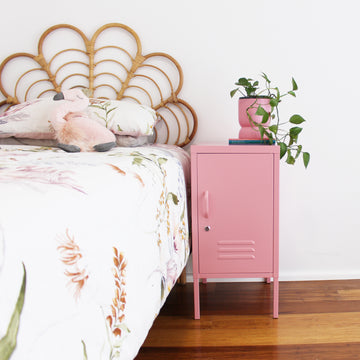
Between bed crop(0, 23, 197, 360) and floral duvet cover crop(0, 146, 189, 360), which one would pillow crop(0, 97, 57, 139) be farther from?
floral duvet cover crop(0, 146, 189, 360)

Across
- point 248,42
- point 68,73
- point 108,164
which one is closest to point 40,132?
point 68,73

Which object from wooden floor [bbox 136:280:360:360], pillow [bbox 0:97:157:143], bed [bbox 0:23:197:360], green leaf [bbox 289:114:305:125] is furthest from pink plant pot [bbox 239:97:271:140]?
wooden floor [bbox 136:280:360:360]

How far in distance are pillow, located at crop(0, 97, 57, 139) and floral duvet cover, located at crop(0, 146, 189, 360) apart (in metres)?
0.62

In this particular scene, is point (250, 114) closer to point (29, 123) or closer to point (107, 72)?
point (107, 72)

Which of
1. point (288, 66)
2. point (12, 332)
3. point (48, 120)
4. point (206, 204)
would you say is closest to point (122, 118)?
point (48, 120)

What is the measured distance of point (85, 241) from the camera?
0.62m

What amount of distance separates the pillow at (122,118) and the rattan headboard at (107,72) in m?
0.36

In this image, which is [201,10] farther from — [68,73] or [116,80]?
[68,73]

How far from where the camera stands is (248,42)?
1962 millimetres

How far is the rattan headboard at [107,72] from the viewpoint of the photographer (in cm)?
201

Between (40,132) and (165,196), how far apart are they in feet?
2.28

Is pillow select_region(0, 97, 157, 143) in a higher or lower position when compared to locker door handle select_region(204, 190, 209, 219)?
higher

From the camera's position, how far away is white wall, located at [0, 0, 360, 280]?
1938mm

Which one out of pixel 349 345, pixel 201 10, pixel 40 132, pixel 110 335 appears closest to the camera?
pixel 110 335
